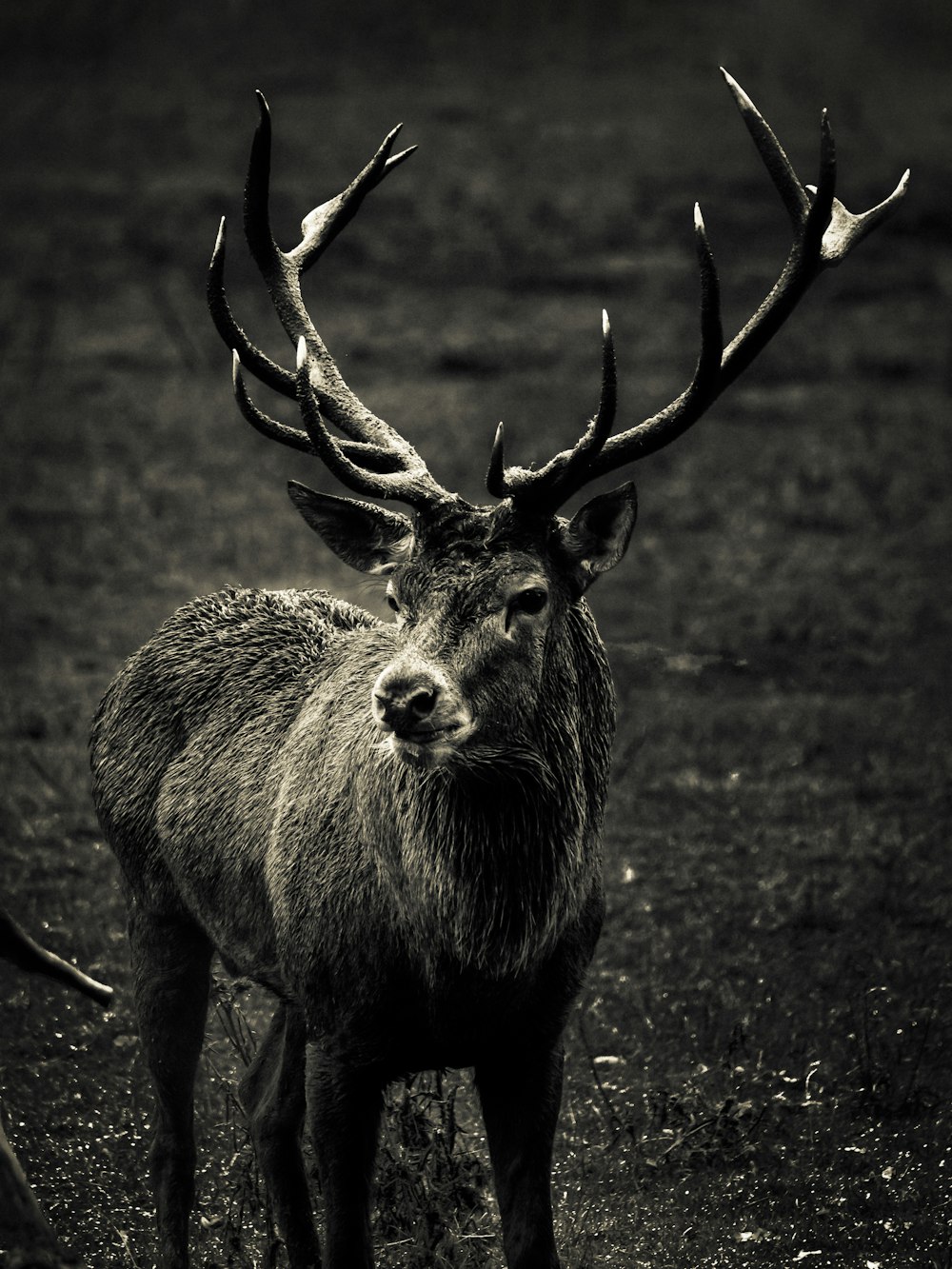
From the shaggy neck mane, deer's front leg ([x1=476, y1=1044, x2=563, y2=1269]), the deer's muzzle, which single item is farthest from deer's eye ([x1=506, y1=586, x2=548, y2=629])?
deer's front leg ([x1=476, y1=1044, x2=563, y2=1269])

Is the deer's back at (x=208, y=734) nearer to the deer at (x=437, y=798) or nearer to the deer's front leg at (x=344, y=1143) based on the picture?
the deer at (x=437, y=798)

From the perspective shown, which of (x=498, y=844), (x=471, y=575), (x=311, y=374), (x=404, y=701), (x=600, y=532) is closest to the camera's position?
(x=404, y=701)

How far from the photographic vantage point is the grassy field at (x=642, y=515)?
6.07m

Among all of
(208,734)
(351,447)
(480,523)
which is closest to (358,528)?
(351,447)

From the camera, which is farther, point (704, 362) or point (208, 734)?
point (208, 734)

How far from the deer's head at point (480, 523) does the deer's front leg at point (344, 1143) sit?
923 millimetres

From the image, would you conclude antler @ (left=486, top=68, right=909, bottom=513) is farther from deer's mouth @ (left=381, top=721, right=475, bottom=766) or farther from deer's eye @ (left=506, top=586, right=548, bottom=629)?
deer's mouth @ (left=381, top=721, right=475, bottom=766)

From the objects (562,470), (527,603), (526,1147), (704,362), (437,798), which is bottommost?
(526,1147)

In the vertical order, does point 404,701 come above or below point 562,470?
below

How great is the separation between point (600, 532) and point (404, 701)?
0.84 meters

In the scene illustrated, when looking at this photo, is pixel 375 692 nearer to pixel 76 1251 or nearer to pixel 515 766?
pixel 515 766

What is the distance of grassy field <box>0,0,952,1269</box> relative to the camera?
6.07 metres

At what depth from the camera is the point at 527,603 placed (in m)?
4.59

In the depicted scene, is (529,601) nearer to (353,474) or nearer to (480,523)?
(480,523)
